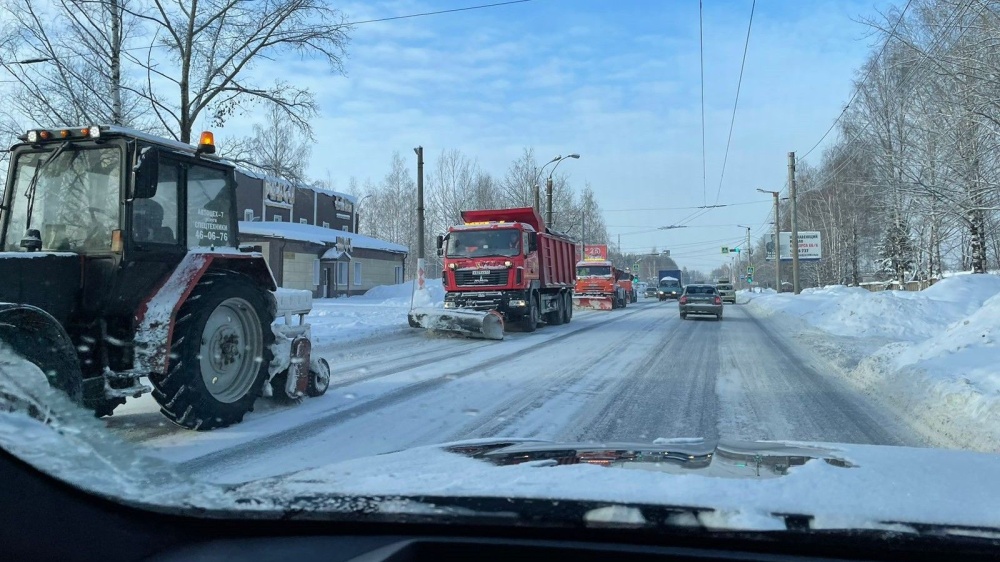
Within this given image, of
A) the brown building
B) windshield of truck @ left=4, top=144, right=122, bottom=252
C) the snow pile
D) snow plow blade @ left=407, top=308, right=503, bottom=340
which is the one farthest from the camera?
the brown building

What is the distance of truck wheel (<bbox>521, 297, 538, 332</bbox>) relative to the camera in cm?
1773

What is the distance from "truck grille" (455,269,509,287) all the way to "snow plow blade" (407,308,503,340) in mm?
1742

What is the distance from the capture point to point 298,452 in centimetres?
524

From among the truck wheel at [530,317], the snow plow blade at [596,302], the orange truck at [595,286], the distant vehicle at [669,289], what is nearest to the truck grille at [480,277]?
the truck wheel at [530,317]

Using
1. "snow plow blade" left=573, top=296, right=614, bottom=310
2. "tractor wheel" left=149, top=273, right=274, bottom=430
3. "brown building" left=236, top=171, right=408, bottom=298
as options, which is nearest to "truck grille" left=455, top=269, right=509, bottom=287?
"tractor wheel" left=149, top=273, right=274, bottom=430

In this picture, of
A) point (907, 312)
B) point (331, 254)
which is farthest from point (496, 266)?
point (331, 254)

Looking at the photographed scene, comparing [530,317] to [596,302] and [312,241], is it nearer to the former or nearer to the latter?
[596,302]

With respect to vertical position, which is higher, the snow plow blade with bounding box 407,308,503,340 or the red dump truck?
the red dump truck

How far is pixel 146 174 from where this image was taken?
16.7 ft

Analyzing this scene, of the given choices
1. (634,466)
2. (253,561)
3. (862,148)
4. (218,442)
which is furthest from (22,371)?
(862,148)

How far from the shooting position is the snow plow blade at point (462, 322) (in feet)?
49.2

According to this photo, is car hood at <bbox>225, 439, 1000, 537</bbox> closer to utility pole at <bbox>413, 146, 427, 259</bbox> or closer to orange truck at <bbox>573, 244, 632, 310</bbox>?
utility pole at <bbox>413, 146, 427, 259</bbox>

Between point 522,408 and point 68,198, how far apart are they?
4.77 meters

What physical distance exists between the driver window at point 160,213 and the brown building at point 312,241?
26730mm
